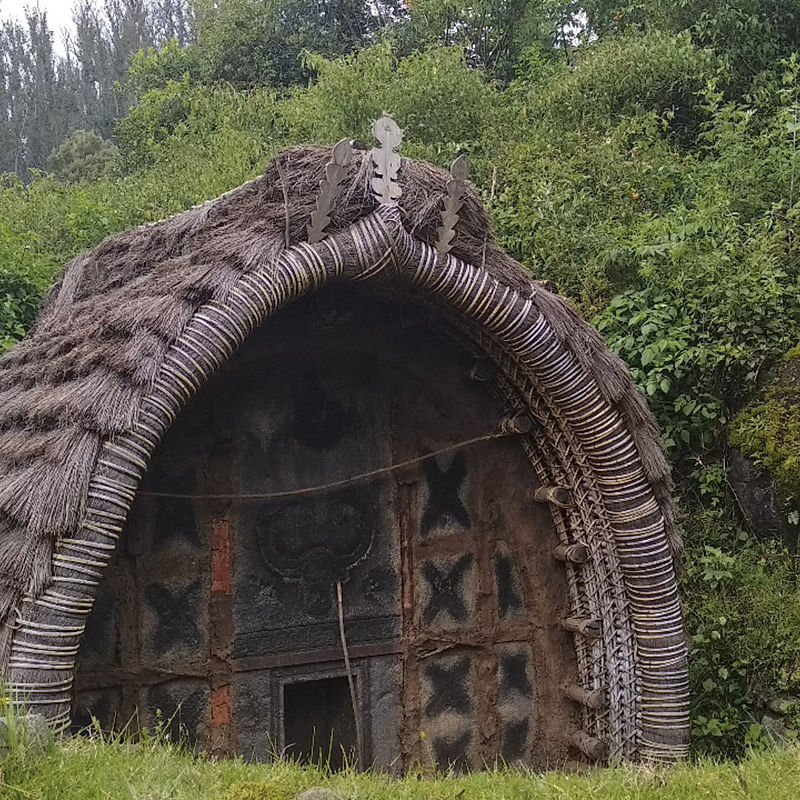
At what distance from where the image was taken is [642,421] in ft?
14.0

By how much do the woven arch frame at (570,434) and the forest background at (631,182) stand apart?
73 cm

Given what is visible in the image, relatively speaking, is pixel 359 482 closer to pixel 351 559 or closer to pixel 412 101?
pixel 351 559

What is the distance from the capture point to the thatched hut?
3.56 metres

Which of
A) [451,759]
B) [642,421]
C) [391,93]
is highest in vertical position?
[391,93]

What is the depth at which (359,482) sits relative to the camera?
482cm

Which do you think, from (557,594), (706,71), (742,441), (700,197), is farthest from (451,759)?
(706,71)

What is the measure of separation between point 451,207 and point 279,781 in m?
2.44

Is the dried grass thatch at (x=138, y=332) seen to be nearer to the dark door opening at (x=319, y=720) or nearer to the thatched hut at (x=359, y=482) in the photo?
the thatched hut at (x=359, y=482)

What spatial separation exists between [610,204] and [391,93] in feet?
9.34

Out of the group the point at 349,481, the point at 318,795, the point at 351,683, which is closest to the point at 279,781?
the point at 318,795

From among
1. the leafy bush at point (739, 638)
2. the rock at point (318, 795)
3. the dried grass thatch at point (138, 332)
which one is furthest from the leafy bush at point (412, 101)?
the rock at point (318, 795)

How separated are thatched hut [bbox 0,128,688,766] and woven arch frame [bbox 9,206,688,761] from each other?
1 cm

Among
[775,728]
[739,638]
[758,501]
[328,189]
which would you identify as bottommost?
[775,728]

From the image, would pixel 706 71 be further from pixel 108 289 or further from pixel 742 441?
pixel 108 289
